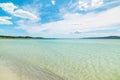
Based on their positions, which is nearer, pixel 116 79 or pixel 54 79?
pixel 54 79

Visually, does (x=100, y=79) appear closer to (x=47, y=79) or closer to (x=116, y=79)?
(x=116, y=79)

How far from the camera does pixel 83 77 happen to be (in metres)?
7.39

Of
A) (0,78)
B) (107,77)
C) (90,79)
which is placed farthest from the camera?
(107,77)

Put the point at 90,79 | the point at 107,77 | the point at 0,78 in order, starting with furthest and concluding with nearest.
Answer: the point at 107,77, the point at 90,79, the point at 0,78

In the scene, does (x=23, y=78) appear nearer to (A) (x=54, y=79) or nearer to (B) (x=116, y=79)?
(A) (x=54, y=79)

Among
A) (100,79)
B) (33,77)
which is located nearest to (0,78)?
(33,77)

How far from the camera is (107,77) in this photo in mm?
7742

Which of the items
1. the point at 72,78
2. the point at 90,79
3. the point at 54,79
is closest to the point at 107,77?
the point at 90,79

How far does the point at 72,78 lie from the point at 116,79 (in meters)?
2.38

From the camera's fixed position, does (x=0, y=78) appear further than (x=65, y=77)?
No

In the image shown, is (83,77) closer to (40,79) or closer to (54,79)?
(54,79)

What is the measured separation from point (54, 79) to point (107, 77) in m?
3.14

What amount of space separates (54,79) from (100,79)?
255 centimetres

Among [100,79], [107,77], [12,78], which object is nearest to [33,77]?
[12,78]
